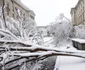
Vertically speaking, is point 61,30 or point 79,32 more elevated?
point 61,30

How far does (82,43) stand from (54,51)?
10.2 feet

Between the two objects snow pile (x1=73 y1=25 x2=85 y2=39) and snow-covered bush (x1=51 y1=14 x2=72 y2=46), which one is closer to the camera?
snow pile (x1=73 y1=25 x2=85 y2=39)

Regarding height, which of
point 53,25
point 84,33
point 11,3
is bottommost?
point 84,33

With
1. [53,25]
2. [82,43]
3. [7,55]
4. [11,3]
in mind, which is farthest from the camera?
[11,3]

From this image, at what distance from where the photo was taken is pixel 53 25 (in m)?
13.9

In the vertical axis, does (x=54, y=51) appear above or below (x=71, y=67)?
above

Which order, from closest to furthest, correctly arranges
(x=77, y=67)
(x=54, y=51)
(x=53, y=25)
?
(x=77, y=67) → (x=54, y=51) → (x=53, y=25)

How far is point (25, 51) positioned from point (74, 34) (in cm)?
1044

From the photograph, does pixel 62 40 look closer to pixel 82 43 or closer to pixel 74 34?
pixel 74 34

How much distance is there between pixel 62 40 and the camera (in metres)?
13.3

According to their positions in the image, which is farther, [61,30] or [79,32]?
[61,30]

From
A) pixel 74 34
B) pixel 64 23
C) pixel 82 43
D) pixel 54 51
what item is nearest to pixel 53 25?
pixel 64 23

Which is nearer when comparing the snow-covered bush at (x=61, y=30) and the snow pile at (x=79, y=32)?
the snow pile at (x=79, y=32)

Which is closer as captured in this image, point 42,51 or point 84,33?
point 42,51
